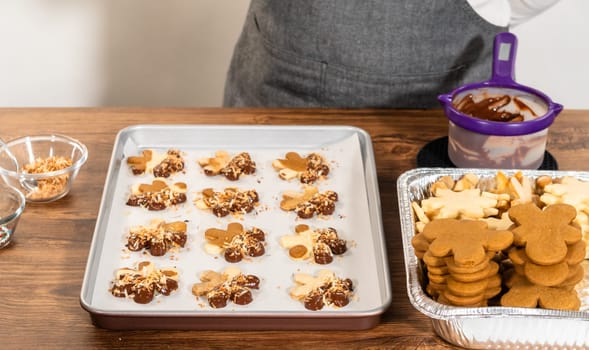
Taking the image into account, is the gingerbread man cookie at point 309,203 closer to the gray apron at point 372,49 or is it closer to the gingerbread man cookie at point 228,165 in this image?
the gingerbread man cookie at point 228,165

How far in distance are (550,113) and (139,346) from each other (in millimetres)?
694

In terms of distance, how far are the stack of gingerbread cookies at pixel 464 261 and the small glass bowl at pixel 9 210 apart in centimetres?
59

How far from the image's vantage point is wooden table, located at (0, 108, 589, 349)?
1022 mm

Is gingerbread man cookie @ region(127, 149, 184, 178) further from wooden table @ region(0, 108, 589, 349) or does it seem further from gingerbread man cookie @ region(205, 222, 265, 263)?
gingerbread man cookie @ region(205, 222, 265, 263)

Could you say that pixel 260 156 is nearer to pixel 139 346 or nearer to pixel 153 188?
pixel 153 188

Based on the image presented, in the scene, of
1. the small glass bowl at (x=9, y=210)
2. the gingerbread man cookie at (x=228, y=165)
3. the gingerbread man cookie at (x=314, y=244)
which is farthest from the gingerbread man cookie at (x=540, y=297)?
the small glass bowl at (x=9, y=210)

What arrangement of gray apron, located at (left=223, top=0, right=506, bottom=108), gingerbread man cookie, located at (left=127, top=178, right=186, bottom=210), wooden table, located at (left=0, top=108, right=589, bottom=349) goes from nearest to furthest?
wooden table, located at (left=0, top=108, right=589, bottom=349) → gingerbread man cookie, located at (left=127, top=178, right=186, bottom=210) → gray apron, located at (left=223, top=0, right=506, bottom=108)

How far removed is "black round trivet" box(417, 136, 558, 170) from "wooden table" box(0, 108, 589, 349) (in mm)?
23

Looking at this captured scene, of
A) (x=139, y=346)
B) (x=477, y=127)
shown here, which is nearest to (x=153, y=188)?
(x=139, y=346)

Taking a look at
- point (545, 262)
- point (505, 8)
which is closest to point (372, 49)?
point (505, 8)

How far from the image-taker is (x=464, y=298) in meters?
0.95

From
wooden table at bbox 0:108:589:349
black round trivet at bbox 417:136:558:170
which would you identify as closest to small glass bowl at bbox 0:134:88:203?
wooden table at bbox 0:108:589:349

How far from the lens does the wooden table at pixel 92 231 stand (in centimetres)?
102

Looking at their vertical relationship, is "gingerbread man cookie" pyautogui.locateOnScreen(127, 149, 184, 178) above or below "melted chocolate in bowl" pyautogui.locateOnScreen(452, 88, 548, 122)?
below
